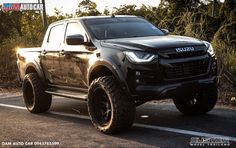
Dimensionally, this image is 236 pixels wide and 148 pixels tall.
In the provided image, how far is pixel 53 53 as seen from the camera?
27.6ft

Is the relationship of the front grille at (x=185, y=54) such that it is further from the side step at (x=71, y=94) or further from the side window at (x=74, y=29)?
the side window at (x=74, y=29)

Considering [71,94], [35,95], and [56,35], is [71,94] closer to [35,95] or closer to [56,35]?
[35,95]

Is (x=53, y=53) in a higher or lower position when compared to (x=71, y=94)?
higher

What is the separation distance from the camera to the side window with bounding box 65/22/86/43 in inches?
308

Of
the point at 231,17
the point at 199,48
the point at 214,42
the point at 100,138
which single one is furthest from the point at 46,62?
the point at 231,17

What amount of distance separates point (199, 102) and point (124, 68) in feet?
6.00

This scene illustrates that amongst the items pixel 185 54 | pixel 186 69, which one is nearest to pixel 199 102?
pixel 186 69

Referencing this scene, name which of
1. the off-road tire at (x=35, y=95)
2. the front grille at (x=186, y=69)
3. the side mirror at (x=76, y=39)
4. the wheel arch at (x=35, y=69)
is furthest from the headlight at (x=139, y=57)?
the off-road tire at (x=35, y=95)

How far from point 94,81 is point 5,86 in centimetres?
916

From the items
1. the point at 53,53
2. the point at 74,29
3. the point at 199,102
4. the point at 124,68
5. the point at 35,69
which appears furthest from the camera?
the point at 35,69

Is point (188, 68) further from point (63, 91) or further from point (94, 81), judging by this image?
point (63, 91)

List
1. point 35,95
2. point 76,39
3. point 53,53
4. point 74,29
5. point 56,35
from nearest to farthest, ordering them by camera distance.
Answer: point 76,39
point 74,29
point 53,53
point 56,35
point 35,95

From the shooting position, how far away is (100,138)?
21.5 feet

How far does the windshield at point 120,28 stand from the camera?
7.57 meters
